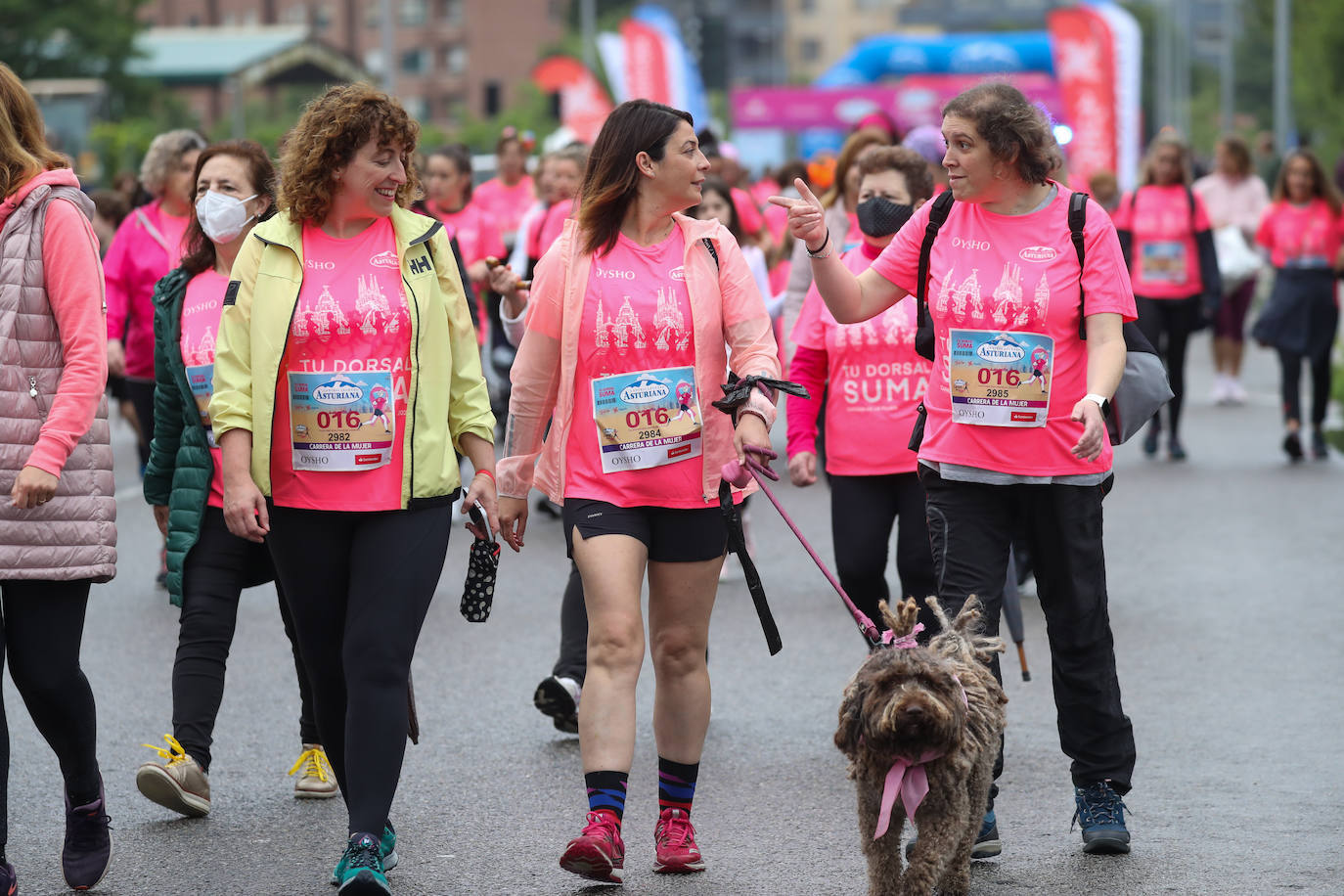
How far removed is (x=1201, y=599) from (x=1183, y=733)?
107 inches

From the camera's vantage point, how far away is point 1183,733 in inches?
263

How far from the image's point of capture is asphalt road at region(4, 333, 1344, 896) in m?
5.18

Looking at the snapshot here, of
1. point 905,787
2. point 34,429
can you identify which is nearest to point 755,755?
point 905,787

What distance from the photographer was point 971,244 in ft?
16.8

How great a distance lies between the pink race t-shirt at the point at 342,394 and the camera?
4.84 meters

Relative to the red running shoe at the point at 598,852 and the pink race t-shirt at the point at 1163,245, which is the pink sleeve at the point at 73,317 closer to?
the red running shoe at the point at 598,852

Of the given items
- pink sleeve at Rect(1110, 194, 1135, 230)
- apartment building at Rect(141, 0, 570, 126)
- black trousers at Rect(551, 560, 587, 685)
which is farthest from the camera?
apartment building at Rect(141, 0, 570, 126)

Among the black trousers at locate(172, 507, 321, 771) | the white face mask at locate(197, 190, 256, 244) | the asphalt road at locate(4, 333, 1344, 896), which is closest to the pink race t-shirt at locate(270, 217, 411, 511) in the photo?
the black trousers at locate(172, 507, 321, 771)

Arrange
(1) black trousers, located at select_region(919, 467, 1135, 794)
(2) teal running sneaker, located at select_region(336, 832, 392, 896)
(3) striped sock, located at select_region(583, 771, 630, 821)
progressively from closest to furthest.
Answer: (2) teal running sneaker, located at select_region(336, 832, 392, 896)
(3) striped sock, located at select_region(583, 771, 630, 821)
(1) black trousers, located at select_region(919, 467, 1135, 794)

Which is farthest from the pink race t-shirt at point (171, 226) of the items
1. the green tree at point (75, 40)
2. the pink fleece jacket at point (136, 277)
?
the green tree at point (75, 40)

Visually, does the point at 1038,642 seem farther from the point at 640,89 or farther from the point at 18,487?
the point at 640,89

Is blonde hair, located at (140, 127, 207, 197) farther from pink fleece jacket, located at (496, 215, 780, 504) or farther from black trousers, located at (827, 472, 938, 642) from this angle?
pink fleece jacket, located at (496, 215, 780, 504)

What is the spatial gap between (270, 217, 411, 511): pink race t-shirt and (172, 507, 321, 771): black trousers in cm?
98

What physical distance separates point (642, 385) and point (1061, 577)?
1253mm
